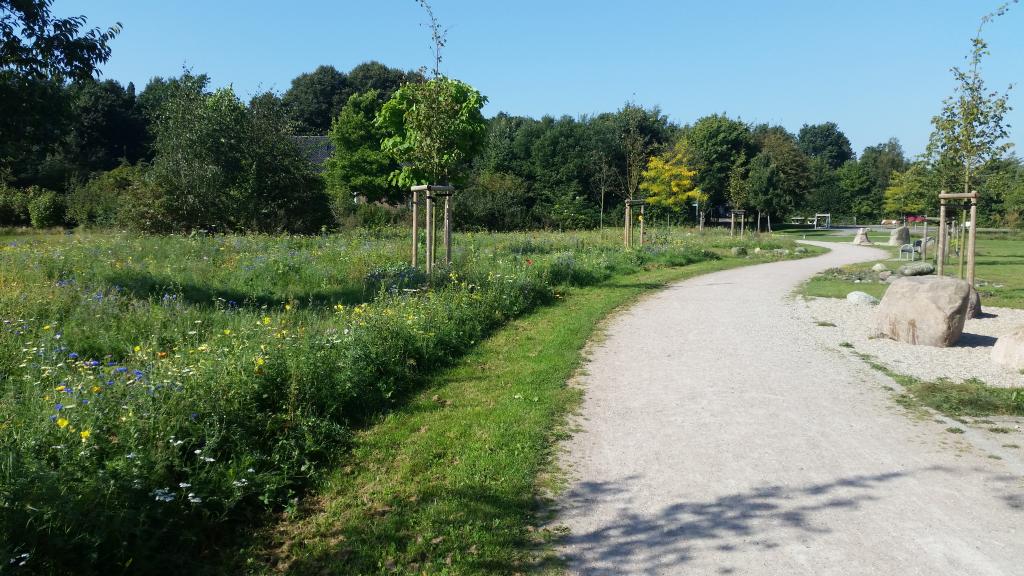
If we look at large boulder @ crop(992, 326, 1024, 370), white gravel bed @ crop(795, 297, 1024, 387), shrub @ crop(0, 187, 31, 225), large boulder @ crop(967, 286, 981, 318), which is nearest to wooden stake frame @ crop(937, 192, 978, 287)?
white gravel bed @ crop(795, 297, 1024, 387)

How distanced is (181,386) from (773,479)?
13.7 feet

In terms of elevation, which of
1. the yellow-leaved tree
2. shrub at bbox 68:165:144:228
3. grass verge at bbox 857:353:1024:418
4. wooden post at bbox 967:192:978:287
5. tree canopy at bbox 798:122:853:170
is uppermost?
tree canopy at bbox 798:122:853:170

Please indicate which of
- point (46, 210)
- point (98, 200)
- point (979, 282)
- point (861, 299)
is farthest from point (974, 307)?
point (46, 210)

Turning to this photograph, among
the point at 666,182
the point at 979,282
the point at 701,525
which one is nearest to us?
the point at 701,525

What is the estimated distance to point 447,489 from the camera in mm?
4441

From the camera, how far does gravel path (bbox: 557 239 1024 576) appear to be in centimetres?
369

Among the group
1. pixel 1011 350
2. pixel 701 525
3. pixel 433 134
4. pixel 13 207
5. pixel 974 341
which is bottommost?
pixel 701 525

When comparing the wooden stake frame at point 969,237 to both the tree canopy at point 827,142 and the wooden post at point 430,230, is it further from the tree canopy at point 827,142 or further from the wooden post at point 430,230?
the tree canopy at point 827,142

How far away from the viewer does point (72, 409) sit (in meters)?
4.08

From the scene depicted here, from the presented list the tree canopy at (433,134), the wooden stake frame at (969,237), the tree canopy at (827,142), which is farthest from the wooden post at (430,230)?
the tree canopy at (827,142)

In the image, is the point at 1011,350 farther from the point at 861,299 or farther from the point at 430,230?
the point at 430,230

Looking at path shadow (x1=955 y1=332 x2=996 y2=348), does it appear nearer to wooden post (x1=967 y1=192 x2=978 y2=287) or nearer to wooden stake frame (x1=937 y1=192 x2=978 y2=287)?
wooden stake frame (x1=937 y1=192 x2=978 y2=287)

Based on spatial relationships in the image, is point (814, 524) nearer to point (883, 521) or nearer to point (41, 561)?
point (883, 521)

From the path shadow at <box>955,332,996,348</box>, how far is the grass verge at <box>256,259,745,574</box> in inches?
236
